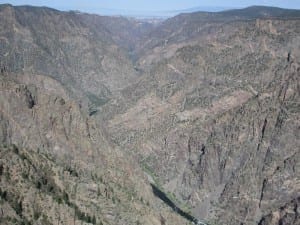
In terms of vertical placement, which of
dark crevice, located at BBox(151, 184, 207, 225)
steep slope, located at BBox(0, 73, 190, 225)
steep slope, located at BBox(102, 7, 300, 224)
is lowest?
dark crevice, located at BBox(151, 184, 207, 225)

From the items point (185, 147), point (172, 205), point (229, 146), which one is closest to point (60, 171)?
point (172, 205)

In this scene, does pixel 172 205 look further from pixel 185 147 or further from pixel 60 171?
pixel 60 171

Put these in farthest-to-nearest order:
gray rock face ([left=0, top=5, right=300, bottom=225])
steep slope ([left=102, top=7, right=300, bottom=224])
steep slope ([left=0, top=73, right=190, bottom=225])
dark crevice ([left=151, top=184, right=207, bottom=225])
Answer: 1. steep slope ([left=102, top=7, right=300, bottom=224])
2. dark crevice ([left=151, top=184, right=207, bottom=225])
3. gray rock face ([left=0, top=5, right=300, bottom=225])
4. steep slope ([left=0, top=73, right=190, bottom=225])

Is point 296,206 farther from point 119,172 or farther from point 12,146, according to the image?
point 12,146

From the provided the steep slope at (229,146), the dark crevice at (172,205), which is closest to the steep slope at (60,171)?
the dark crevice at (172,205)

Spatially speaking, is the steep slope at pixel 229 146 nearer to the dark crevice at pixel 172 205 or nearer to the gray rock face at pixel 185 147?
the gray rock face at pixel 185 147

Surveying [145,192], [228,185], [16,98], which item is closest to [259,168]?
[228,185]

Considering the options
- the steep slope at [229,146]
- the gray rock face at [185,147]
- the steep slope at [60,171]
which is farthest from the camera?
the steep slope at [229,146]

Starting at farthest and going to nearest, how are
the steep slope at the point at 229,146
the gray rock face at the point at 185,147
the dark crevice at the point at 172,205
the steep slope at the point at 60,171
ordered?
1. the steep slope at the point at 229,146
2. the dark crevice at the point at 172,205
3. the gray rock face at the point at 185,147
4. the steep slope at the point at 60,171

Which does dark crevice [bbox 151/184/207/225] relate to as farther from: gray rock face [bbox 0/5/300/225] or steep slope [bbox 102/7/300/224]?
steep slope [bbox 102/7/300/224]

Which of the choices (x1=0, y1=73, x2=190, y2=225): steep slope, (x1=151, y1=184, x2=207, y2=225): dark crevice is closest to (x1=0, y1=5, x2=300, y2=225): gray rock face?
(x1=0, y1=73, x2=190, y2=225): steep slope

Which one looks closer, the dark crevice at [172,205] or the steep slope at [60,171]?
the steep slope at [60,171]
